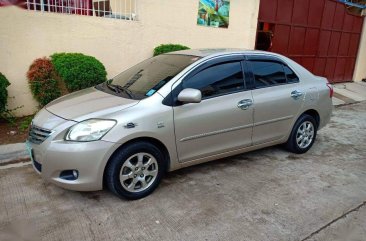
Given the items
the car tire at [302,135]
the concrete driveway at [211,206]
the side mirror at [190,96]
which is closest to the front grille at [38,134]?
the concrete driveway at [211,206]

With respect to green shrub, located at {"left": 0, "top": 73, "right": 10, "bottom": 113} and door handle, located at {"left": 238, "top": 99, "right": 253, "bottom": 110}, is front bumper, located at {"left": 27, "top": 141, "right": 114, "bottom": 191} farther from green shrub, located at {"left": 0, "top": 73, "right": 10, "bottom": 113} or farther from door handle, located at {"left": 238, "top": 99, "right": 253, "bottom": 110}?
green shrub, located at {"left": 0, "top": 73, "right": 10, "bottom": 113}

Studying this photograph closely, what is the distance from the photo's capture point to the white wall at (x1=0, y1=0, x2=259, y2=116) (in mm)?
5828

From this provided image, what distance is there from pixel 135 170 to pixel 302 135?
2761mm

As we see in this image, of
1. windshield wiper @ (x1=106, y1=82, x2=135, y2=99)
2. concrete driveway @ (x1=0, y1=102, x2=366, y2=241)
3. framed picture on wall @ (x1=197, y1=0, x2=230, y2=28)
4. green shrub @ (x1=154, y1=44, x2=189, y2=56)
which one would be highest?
framed picture on wall @ (x1=197, y1=0, x2=230, y2=28)

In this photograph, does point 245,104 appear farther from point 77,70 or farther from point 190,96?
point 77,70

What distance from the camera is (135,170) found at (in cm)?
345

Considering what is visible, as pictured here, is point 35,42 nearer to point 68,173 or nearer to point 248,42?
point 68,173

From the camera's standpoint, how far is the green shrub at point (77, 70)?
5.75 m

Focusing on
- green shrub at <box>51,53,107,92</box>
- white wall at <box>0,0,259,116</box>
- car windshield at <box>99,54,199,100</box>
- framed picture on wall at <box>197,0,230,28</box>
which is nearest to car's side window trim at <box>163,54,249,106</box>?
car windshield at <box>99,54,199,100</box>

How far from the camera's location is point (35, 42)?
6000 mm

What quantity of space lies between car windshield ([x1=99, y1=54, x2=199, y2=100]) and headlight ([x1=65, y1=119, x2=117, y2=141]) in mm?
541

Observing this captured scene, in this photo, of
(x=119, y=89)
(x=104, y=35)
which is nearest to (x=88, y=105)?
(x=119, y=89)

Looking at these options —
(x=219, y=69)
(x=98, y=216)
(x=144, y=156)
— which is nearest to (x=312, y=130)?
(x=219, y=69)

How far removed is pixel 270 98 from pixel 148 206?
2129 millimetres
